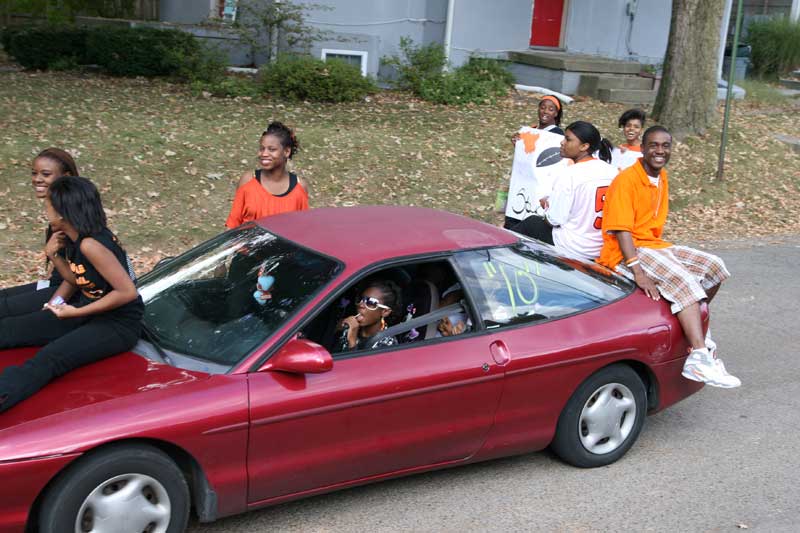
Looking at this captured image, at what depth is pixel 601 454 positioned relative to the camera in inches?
197

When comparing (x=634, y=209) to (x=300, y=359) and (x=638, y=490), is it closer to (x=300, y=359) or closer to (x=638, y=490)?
(x=638, y=490)

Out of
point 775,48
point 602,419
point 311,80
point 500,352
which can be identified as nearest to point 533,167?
point 602,419

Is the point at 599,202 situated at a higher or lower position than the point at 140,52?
lower

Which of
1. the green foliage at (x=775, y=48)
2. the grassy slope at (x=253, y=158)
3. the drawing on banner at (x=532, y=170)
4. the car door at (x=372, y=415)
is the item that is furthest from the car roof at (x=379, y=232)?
the green foliage at (x=775, y=48)

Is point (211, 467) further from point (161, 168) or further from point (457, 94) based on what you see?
point (457, 94)

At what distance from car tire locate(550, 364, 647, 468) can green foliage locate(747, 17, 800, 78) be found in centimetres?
1933

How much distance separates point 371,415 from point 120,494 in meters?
1.14

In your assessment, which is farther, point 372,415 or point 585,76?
point 585,76

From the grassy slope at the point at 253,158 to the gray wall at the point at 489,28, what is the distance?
5.52ft

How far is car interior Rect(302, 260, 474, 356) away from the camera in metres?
4.50

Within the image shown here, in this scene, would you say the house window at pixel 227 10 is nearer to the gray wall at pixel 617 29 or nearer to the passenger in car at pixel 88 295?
the gray wall at pixel 617 29

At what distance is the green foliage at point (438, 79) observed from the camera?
15.1 m

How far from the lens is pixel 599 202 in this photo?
6.26 metres

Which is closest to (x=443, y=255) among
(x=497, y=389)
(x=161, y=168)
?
(x=497, y=389)
